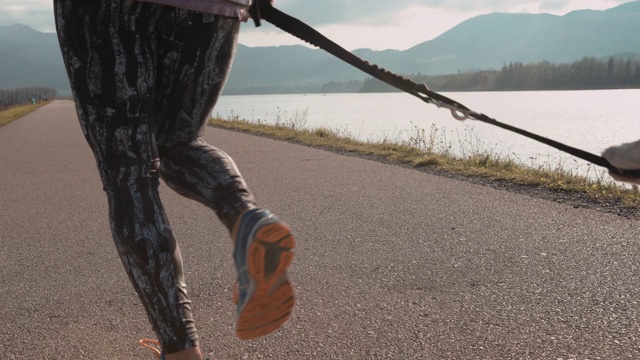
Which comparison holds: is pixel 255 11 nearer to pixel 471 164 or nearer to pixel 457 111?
pixel 457 111

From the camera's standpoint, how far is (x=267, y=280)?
1.45m

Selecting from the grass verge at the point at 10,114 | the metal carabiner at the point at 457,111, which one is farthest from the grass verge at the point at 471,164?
the grass verge at the point at 10,114

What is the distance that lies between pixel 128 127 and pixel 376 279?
1.97 m

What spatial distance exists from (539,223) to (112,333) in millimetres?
3250

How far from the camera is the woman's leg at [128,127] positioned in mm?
1466

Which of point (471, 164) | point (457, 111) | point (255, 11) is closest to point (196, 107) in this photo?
point (255, 11)

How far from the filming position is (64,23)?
148cm

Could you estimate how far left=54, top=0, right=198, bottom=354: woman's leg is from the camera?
147cm

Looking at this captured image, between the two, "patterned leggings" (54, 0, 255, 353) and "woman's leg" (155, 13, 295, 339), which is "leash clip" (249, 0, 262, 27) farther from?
"patterned leggings" (54, 0, 255, 353)

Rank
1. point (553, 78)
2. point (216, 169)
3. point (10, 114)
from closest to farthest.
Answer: point (216, 169)
point (10, 114)
point (553, 78)

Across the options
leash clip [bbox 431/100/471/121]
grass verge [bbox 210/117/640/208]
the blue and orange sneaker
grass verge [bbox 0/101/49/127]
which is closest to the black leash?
leash clip [bbox 431/100/471/121]

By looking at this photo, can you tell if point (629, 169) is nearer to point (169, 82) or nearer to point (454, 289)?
point (169, 82)

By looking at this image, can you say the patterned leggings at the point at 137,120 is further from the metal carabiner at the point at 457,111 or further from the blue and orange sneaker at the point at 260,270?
the metal carabiner at the point at 457,111

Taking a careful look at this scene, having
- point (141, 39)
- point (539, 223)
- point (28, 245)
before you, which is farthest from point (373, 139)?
point (141, 39)
